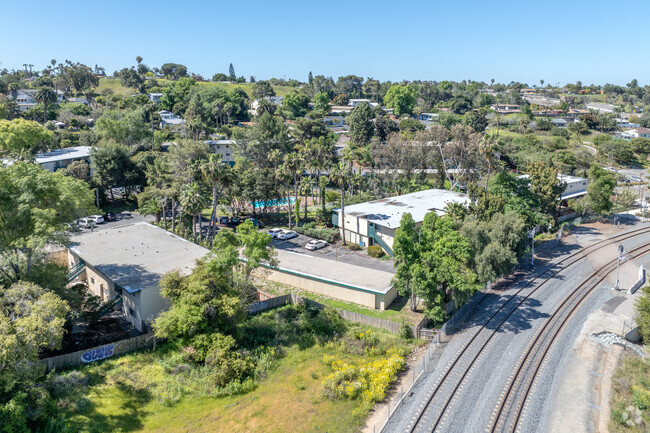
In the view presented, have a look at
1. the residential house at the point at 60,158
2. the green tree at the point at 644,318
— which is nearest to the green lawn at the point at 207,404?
the green tree at the point at 644,318

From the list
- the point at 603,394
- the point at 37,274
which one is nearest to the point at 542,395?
the point at 603,394

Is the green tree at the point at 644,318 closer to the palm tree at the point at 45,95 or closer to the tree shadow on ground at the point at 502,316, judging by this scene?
the tree shadow on ground at the point at 502,316

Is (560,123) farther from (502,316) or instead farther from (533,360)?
(533,360)

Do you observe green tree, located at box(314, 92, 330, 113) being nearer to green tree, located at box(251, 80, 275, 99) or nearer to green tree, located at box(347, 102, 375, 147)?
green tree, located at box(251, 80, 275, 99)


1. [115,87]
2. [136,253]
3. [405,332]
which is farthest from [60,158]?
[115,87]

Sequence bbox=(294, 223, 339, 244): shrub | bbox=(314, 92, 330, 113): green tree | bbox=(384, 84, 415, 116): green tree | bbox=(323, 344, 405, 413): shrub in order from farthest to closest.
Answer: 1. bbox=(384, 84, 415, 116): green tree
2. bbox=(314, 92, 330, 113): green tree
3. bbox=(294, 223, 339, 244): shrub
4. bbox=(323, 344, 405, 413): shrub

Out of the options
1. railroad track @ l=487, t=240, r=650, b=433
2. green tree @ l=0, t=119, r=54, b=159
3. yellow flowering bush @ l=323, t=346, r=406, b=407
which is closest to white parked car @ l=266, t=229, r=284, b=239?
yellow flowering bush @ l=323, t=346, r=406, b=407
